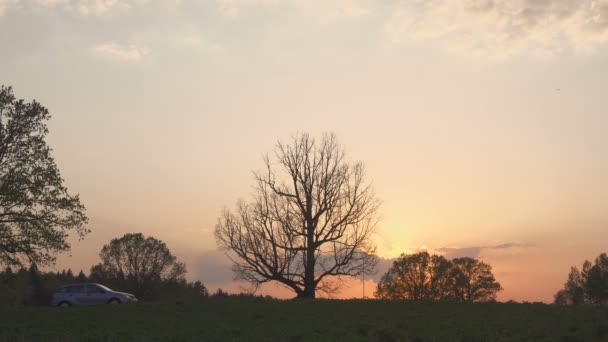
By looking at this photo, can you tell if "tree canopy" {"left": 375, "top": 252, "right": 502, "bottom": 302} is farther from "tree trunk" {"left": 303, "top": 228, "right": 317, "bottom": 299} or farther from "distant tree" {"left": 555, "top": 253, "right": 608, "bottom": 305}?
"tree trunk" {"left": 303, "top": 228, "right": 317, "bottom": 299}

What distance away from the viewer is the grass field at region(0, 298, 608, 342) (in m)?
23.5

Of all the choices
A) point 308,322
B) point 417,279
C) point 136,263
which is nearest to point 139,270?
point 136,263

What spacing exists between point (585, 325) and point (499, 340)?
12.6 feet

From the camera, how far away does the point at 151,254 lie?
4149 inches

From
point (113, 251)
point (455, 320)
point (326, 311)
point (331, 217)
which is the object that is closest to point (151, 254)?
point (113, 251)

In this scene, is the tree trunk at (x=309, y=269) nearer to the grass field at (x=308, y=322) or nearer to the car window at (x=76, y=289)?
the grass field at (x=308, y=322)

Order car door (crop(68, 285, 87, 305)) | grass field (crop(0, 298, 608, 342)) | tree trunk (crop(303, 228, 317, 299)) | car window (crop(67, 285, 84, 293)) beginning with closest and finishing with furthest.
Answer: grass field (crop(0, 298, 608, 342)) → car door (crop(68, 285, 87, 305)) → car window (crop(67, 285, 84, 293)) → tree trunk (crop(303, 228, 317, 299))

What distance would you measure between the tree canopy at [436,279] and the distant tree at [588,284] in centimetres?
1500

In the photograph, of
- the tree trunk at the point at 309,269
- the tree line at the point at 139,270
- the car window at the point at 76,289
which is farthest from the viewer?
the tree line at the point at 139,270

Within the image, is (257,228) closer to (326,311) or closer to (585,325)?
(326,311)

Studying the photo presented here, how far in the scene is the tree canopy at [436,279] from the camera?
340 feet

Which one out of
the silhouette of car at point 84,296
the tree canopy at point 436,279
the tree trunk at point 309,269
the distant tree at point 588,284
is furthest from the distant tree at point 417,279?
the silhouette of car at point 84,296

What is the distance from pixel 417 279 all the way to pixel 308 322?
3162 inches

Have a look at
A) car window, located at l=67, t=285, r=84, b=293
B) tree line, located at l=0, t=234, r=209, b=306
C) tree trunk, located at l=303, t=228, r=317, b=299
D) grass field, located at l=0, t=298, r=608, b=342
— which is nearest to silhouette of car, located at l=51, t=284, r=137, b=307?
car window, located at l=67, t=285, r=84, b=293
